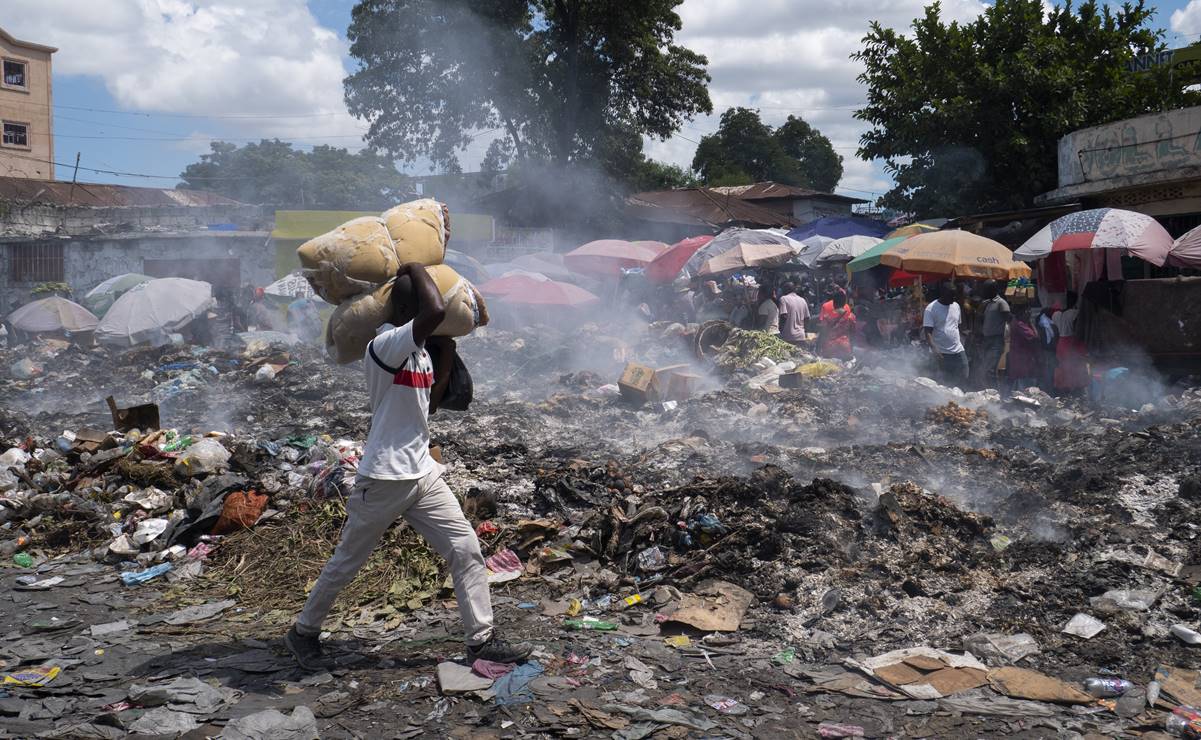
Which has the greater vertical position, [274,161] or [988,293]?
[274,161]

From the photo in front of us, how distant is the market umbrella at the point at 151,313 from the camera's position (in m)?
15.9

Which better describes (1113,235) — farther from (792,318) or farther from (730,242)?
(730,242)

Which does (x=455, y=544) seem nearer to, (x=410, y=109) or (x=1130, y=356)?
(x=1130, y=356)

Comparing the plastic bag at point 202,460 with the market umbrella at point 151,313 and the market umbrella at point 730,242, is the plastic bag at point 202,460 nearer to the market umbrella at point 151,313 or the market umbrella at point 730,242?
the market umbrella at point 730,242

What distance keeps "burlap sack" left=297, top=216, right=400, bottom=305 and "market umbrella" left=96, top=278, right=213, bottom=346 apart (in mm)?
13807

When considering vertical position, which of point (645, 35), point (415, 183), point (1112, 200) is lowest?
point (1112, 200)

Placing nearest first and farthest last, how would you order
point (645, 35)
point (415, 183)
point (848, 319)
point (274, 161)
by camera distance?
1. point (848, 319)
2. point (645, 35)
3. point (415, 183)
4. point (274, 161)

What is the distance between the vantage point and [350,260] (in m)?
3.79

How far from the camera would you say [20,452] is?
7.68 meters

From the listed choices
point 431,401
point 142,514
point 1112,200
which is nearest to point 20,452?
point 142,514

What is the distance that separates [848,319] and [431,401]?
10.3 m

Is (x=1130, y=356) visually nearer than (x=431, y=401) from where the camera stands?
No

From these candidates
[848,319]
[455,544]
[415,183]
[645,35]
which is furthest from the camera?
[415,183]

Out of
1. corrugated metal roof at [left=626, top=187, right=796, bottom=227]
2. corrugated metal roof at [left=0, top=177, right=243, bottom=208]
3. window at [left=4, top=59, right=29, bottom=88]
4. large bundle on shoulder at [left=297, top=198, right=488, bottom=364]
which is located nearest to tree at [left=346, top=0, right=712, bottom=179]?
corrugated metal roof at [left=626, top=187, right=796, bottom=227]
